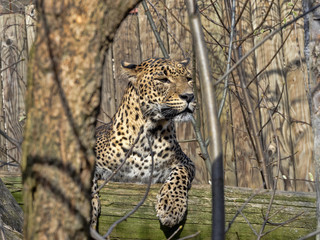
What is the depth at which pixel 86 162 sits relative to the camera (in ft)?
5.37

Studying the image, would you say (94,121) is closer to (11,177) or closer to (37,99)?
(37,99)

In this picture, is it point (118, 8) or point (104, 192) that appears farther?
point (104, 192)

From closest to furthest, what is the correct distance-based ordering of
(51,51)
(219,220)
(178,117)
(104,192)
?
(219,220)
(51,51)
(104,192)
(178,117)

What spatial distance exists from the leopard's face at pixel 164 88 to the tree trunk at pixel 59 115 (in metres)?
2.57

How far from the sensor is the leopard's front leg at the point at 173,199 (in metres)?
3.67

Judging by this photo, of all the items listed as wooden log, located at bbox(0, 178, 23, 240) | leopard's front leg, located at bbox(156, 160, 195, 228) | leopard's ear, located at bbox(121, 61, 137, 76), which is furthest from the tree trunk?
leopard's ear, located at bbox(121, 61, 137, 76)

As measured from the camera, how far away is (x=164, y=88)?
4.36 m

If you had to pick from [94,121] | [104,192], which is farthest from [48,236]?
[104,192]

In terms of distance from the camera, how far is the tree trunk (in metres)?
1.57

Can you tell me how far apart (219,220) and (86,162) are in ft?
1.70

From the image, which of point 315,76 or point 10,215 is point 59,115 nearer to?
point 315,76

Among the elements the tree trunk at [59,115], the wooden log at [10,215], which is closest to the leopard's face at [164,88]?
the wooden log at [10,215]

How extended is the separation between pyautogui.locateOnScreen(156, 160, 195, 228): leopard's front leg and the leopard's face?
46 centimetres

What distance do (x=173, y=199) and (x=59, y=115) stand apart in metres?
2.29
